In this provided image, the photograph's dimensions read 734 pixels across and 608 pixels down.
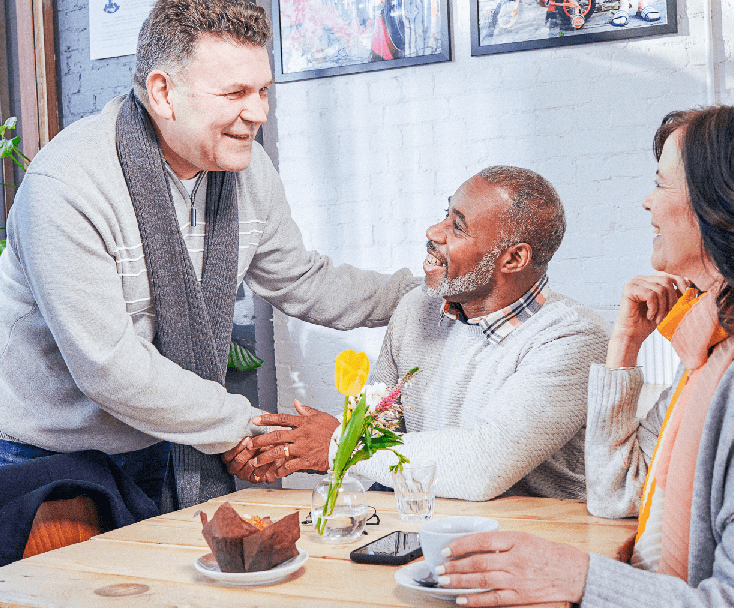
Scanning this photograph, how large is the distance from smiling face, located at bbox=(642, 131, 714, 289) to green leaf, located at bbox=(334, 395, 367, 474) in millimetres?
527

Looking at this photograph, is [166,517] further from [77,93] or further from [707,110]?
[77,93]

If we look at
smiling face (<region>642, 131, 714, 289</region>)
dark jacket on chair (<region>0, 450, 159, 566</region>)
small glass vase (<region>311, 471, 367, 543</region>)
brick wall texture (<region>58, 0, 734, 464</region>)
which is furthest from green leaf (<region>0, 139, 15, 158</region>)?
smiling face (<region>642, 131, 714, 289</region>)

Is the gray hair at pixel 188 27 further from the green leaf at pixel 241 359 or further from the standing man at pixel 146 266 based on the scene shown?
the green leaf at pixel 241 359

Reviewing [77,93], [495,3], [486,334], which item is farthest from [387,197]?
[486,334]

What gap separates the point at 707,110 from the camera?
44.8 inches

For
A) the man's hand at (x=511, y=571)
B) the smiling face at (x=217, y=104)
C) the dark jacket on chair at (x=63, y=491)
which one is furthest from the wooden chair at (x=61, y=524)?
the man's hand at (x=511, y=571)

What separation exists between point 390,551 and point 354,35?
9.39 feet

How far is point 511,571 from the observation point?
3.12ft

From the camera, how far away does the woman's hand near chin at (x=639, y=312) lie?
4.73 ft

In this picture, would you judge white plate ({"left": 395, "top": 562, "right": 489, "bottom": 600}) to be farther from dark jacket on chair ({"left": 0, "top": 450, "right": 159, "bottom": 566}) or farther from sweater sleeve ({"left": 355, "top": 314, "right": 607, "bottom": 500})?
dark jacket on chair ({"left": 0, "top": 450, "right": 159, "bottom": 566})

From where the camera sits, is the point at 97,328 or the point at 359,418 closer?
the point at 359,418

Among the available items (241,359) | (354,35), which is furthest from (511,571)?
(354,35)

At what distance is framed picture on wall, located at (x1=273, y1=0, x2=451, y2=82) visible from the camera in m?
3.47

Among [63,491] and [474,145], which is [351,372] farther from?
[474,145]
